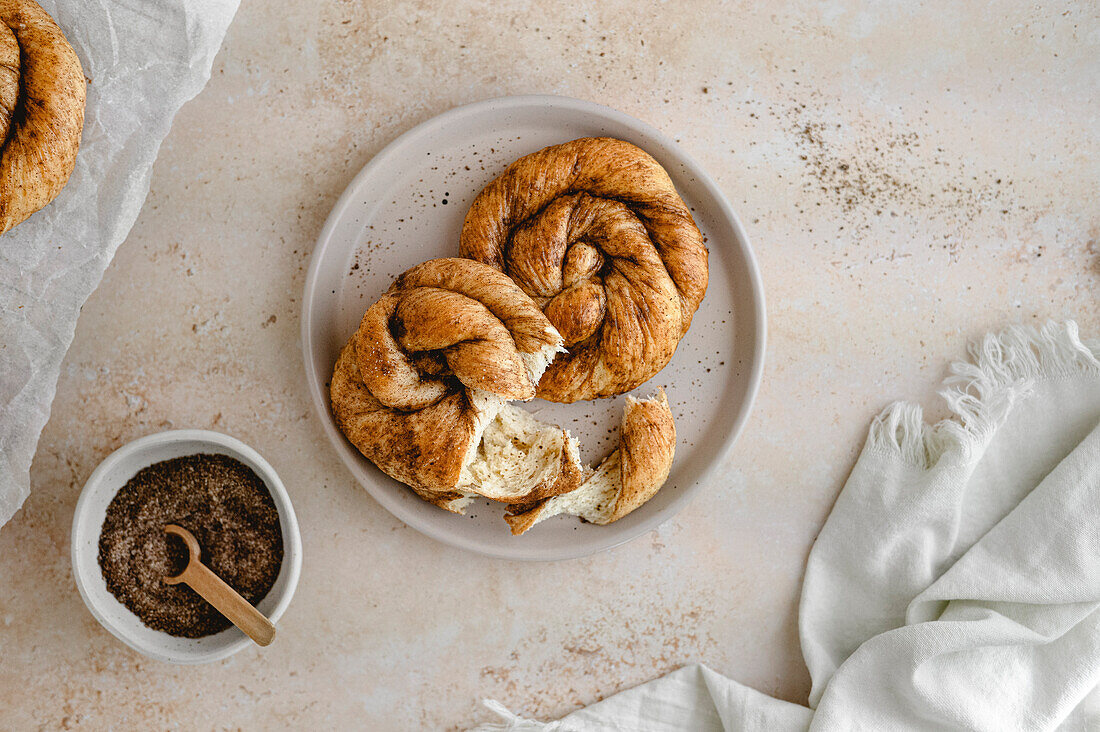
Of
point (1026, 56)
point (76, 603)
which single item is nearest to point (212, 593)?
point (76, 603)

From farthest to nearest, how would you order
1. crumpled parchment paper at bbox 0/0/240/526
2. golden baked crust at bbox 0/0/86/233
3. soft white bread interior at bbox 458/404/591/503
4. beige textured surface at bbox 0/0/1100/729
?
beige textured surface at bbox 0/0/1100/729 < soft white bread interior at bbox 458/404/591/503 < crumpled parchment paper at bbox 0/0/240/526 < golden baked crust at bbox 0/0/86/233

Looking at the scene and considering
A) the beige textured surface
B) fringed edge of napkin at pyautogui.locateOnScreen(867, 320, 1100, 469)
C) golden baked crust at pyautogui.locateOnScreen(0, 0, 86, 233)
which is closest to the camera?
golden baked crust at pyautogui.locateOnScreen(0, 0, 86, 233)

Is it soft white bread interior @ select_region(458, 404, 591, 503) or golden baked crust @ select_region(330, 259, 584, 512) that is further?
soft white bread interior @ select_region(458, 404, 591, 503)

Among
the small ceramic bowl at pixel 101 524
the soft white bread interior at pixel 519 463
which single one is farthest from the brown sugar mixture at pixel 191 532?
the soft white bread interior at pixel 519 463

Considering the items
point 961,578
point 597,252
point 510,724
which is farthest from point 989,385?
point 510,724

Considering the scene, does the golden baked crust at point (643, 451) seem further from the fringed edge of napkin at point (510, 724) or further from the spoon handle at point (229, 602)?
the spoon handle at point (229, 602)

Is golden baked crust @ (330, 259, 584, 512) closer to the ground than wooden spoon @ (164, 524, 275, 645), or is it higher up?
higher up

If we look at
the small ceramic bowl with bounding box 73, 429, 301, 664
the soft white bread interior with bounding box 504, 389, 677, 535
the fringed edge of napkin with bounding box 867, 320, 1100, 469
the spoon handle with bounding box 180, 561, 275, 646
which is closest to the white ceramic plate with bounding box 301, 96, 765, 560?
the soft white bread interior with bounding box 504, 389, 677, 535

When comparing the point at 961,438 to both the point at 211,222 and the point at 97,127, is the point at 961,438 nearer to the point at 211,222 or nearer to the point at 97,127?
the point at 211,222

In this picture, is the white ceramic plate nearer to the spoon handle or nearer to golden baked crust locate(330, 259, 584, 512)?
golden baked crust locate(330, 259, 584, 512)
